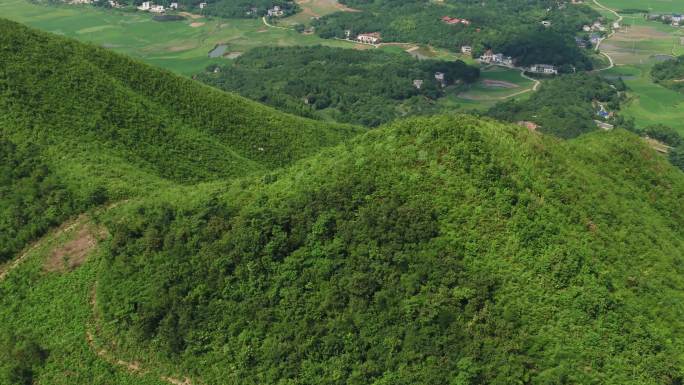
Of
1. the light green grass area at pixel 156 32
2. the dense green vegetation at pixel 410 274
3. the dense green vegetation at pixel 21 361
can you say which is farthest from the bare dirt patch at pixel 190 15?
the dense green vegetation at pixel 21 361

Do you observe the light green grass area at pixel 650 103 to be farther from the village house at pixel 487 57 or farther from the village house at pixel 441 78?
the village house at pixel 441 78

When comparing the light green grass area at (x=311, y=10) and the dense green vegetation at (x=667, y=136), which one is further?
the light green grass area at (x=311, y=10)

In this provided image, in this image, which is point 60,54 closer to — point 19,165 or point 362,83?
point 19,165

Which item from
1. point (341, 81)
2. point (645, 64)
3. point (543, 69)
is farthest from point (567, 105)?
point (341, 81)

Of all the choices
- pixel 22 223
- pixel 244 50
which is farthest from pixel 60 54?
pixel 244 50

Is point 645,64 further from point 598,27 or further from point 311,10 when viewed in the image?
point 311,10
